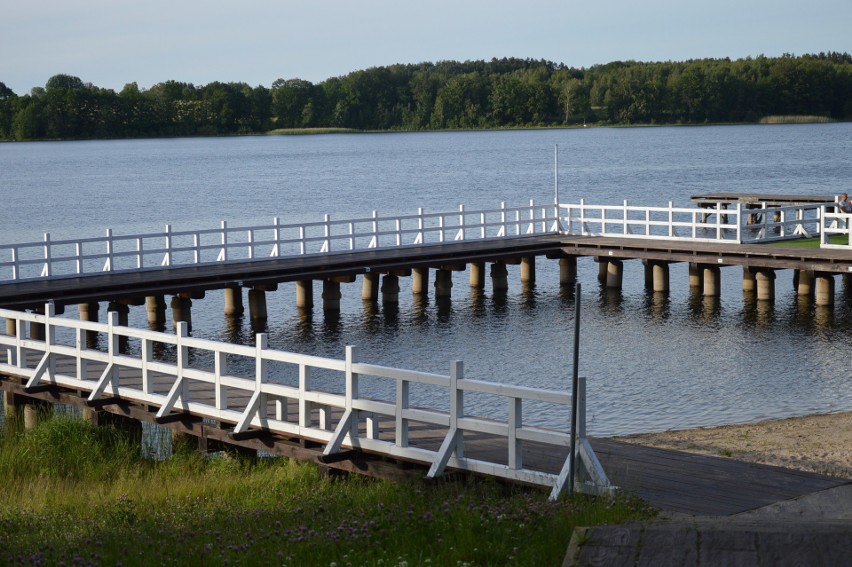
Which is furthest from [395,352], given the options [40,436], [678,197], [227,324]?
[678,197]

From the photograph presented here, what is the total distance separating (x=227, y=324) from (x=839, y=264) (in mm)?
16957

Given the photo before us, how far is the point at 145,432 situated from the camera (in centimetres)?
1961

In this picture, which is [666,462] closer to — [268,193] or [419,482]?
[419,482]

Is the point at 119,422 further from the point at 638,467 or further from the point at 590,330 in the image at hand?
the point at 590,330

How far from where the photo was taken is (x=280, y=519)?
11.4 m

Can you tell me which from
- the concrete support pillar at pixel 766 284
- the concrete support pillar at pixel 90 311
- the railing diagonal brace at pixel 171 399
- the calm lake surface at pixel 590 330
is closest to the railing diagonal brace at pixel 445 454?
the railing diagonal brace at pixel 171 399

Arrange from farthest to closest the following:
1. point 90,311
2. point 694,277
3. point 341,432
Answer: point 694,277 → point 90,311 → point 341,432

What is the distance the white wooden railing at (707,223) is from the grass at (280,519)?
77.1 ft

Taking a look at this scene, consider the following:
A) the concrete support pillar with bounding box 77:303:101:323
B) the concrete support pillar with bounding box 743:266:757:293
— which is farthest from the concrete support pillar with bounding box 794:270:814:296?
the concrete support pillar with bounding box 77:303:101:323

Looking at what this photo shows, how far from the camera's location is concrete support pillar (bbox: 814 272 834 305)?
115 feet

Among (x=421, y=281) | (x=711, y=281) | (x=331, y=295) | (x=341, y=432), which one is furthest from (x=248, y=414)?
(x=711, y=281)

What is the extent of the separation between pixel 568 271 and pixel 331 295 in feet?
30.1

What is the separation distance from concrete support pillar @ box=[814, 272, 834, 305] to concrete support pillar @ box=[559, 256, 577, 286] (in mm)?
8534

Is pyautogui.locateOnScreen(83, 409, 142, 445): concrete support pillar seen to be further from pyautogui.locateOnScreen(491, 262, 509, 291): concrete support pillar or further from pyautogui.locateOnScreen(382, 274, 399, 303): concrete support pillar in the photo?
pyautogui.locateOnScreen(491, 262, 509, 291): concrete support pillar
